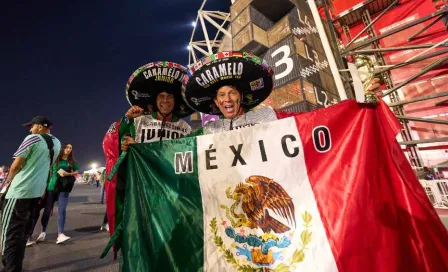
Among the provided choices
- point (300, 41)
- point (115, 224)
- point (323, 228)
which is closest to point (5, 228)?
point (115, 224)

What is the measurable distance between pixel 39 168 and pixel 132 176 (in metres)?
2.05

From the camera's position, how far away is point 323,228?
4.66 feet

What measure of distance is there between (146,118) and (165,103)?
0.33 metres

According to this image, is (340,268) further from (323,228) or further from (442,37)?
(442,37)

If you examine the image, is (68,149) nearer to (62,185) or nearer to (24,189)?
(62,185)

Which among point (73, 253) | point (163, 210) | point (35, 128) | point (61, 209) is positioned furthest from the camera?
point (61, 209)

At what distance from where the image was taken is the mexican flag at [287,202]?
1.30 meters

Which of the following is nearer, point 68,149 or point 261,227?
point 261,227

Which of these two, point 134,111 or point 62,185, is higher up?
point 134,111

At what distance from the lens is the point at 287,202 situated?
62.9 inches

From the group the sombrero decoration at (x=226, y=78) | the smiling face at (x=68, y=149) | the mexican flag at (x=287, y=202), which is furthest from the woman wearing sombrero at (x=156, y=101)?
the smiling face at (x=68, y=149)

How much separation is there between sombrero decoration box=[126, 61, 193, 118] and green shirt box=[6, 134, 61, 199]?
1.53 metres

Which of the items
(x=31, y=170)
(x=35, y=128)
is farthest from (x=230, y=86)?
(x=35, y=128)

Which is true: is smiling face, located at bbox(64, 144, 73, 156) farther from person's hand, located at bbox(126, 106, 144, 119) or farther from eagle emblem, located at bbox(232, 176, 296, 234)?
eagle emblem, located at bbox(232, 176, 296, 234)
